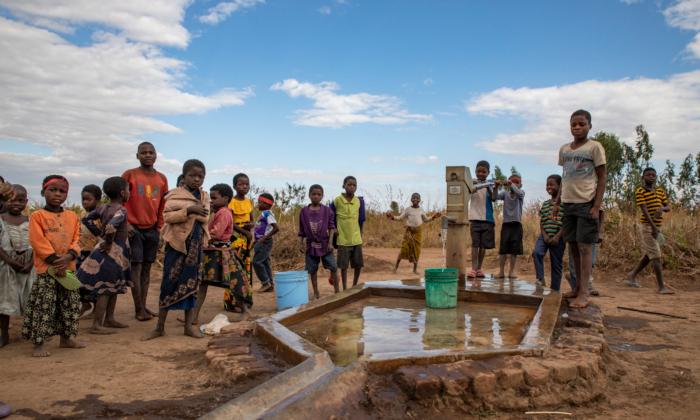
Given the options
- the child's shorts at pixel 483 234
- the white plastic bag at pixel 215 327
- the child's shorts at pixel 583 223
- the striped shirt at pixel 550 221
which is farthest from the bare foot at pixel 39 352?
the striped shirt at pixel 550 221

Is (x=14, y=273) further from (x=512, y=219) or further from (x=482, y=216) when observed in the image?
(x=512, y=219)

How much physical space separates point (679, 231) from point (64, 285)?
29.8ft

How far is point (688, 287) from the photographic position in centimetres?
769

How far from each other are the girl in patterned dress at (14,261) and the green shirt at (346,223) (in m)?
3.32

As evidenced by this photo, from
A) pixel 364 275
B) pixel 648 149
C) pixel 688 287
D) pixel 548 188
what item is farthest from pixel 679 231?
pixel 648 149

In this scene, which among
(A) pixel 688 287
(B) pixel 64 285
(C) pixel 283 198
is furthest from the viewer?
(C) pixel 283 198

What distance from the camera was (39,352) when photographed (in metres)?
3.95

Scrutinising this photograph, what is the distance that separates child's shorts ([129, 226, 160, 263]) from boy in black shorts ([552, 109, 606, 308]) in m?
3.98

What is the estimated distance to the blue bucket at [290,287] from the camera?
5715 mm

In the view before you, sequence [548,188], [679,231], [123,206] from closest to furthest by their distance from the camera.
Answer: [123,206], [548,188], [679,231]

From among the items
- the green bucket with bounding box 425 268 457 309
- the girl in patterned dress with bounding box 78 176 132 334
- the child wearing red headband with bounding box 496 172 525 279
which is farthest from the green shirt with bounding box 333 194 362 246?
the girl in patterned dress with bounding box 78 176 132 334

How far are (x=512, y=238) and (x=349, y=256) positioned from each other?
2.10 m

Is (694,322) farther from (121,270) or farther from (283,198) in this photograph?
(283,198)

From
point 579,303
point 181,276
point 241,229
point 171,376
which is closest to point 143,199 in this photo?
point 241,229
